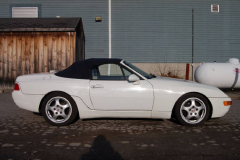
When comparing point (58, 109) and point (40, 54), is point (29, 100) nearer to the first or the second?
point (58, 109)

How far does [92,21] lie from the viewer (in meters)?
17.5

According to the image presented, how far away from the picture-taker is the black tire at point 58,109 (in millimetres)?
5102

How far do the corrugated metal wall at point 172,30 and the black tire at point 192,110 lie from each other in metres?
12.4

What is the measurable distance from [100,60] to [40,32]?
762cm

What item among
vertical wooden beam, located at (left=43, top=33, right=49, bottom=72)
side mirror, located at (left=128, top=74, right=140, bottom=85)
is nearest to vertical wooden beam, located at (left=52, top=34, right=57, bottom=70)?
vertical wooden beam, located at (left=43, top=33, right=49, bottom=72)

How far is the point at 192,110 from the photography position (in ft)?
A: 16.6

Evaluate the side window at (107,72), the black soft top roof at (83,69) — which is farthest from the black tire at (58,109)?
the side window at (107,72)

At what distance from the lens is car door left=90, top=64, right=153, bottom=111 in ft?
16.3

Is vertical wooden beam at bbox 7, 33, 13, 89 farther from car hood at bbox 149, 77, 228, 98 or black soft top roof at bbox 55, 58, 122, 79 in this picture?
car hood at bbox 149, 77, 228, 98

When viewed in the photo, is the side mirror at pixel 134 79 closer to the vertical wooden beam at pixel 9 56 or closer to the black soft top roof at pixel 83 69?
the black soft top roof at pixel 83 69

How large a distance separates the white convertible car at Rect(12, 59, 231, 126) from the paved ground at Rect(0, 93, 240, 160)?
0.85ft

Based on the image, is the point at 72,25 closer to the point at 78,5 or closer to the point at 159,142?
the point at 78,5

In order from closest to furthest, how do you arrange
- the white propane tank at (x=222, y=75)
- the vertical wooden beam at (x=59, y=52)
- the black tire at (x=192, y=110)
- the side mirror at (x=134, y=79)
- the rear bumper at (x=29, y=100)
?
the side mirror at (x=134, y=79), the black tire at (x=192, y=110), the rear bumper at (x=29, y=100), the white propane tank at (x=222, y=75), the vertical wooden beam at (x=59, y=52)

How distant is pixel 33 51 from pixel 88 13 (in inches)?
257
